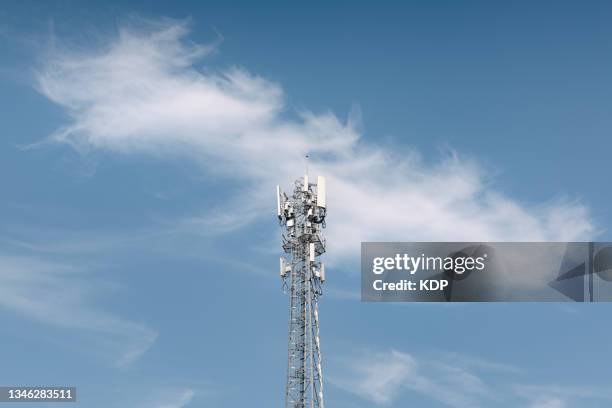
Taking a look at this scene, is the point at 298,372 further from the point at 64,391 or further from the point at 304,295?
the point at 64,391

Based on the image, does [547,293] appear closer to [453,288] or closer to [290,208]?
[453,288]

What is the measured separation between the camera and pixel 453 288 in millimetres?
107938

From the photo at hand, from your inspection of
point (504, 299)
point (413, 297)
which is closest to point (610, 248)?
point (504, 299)

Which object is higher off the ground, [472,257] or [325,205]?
[325,205]

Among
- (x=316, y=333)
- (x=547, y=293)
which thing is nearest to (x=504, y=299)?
(x=547, y=293)

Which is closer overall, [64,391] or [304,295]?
[64,391]

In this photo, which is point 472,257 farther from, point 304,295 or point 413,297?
point 304,295

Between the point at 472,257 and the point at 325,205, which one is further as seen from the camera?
the point at 325,205

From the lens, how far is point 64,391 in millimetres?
111250

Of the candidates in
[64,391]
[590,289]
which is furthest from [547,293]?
[64,391]

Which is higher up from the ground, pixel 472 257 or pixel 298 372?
pixel 472 257

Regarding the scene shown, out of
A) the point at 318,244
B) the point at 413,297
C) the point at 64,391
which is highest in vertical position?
the point at 318,244

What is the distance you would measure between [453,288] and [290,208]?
3139 centimetres

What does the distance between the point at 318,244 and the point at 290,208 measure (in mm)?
5933
